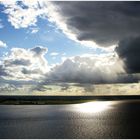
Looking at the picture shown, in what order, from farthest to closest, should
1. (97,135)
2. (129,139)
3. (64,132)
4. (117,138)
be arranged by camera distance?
(64,132) < (97,135) < (117,138) < (129,139)

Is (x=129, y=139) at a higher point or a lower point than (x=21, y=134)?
lower

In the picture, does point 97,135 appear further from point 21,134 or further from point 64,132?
point 21,134

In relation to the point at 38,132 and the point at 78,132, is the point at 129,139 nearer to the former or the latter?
the point at 78,132

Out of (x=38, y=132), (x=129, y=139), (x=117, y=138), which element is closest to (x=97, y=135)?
(x=117, y=138)

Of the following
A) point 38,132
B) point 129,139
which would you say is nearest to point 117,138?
point 129,139

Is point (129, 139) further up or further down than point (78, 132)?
further down

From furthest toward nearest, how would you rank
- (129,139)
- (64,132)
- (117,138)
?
(64,132) → (117,138) → (129,139)

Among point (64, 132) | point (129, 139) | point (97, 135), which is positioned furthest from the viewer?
point (64, 132)

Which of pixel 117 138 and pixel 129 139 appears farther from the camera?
pixel 117 138

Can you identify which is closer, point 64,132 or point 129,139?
point 129,139
